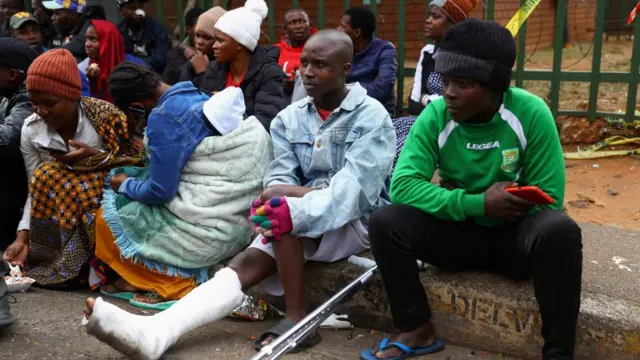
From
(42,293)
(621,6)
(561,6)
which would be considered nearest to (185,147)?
(42,293)

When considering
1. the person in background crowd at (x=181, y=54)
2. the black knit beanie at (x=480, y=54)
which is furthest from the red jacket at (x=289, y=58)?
the black knit beanie at (x=480, y=54)

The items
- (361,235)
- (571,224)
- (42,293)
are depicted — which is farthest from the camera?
(42,293)

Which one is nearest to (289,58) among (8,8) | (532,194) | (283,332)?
(283,332)

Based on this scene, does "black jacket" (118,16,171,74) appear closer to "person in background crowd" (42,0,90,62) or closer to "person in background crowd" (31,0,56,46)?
"person in background crowd" (42,0,90,62)

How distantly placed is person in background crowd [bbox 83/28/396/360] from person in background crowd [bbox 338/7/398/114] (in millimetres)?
1760

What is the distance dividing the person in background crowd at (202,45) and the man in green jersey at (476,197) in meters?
2.74

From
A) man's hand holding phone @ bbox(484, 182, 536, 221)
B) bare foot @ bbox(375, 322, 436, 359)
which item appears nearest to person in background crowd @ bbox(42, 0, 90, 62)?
bare foot @ bbox(375, 322, 436, 359)

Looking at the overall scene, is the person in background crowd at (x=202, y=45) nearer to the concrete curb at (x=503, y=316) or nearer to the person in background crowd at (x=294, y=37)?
the person in background crowd at (x=294, y=37)

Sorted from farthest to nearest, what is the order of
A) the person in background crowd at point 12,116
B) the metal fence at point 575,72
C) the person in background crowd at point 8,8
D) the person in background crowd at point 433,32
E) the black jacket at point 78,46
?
the person in background crowd at point 8,8, the black jacket at point 78,46, the metal fence at point 575,72, the person in background crowd at point 433,32, the person in background crowd at point 12,116

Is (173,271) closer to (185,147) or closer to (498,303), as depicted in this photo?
(185,147)

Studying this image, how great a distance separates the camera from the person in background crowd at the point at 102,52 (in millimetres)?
5766

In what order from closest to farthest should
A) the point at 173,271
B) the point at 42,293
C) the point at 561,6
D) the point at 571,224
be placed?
1. the point at 571,224
2. the point at 173,271
3. the point at 42,293
4. the point at 561,6

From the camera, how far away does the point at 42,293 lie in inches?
136

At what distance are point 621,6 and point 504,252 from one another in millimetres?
4759
